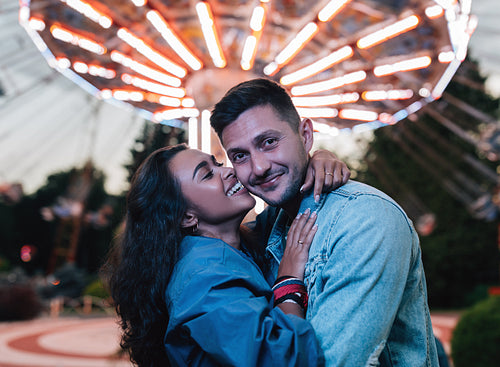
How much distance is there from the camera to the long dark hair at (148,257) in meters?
2.27

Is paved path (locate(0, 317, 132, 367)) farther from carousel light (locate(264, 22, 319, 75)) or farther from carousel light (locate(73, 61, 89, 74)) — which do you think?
carousel light (locate(264, 22, 319, 75))

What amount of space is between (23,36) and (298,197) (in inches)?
277

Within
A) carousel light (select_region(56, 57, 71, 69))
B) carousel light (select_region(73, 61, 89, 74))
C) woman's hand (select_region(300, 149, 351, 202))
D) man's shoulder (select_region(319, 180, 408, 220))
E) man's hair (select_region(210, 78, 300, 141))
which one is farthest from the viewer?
carousel light (select_region(73, 61, 89, 74))

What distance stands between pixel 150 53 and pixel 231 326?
4579 mm

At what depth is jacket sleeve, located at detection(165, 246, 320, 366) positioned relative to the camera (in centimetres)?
163

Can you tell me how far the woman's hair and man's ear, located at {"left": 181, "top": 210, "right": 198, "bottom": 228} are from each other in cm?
4

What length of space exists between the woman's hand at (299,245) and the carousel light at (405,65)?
4438 mm

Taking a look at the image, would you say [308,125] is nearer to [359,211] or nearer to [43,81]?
[359,211]

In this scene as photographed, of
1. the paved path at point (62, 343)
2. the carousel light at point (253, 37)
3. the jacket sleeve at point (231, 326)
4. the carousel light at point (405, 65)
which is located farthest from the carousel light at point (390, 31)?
the paved path at point (62, 343)

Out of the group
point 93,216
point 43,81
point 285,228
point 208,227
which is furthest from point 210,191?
point 93,216

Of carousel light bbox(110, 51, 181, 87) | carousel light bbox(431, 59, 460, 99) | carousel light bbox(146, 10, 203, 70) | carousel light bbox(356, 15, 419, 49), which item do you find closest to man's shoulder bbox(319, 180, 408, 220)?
carousel light bbox(146, 10, 203, 70)

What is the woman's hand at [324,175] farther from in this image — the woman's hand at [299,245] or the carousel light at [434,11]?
the carousel light at [434,11]

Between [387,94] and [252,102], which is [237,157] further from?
[387,94]

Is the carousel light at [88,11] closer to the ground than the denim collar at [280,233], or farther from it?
farther from it
